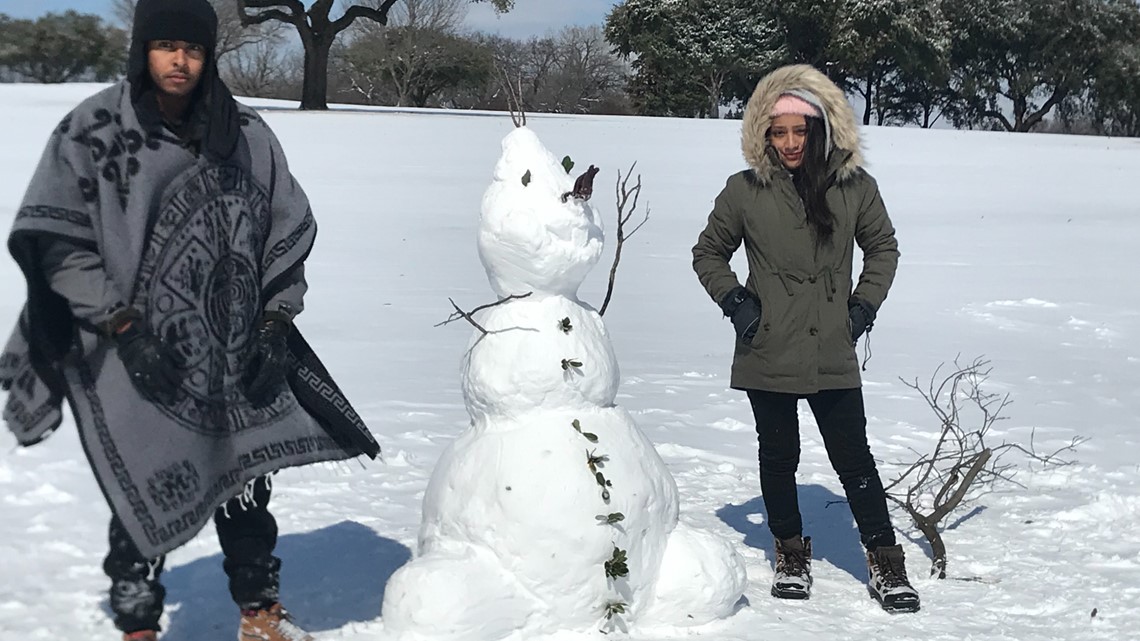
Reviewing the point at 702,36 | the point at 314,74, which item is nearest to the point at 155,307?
the point at 314,74

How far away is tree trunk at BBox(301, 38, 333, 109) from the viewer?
851 inches

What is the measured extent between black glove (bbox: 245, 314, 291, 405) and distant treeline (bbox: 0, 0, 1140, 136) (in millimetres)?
23947

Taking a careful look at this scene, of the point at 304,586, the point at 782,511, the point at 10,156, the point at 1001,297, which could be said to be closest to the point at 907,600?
the point at 782,511

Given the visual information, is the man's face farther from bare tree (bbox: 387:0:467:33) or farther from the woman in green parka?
bare tree (bbox: 387:0:467:33)

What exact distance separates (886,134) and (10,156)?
14.8 m

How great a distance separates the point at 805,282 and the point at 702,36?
80.5 ft

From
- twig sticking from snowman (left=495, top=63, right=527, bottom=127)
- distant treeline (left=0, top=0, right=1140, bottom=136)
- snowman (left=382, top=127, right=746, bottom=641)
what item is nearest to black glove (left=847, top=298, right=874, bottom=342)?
snowman (left=382, top=127, right=746, bottom=641)

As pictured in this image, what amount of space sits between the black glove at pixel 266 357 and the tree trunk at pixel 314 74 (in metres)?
19.9

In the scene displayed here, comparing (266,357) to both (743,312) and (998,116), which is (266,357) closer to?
(743,312)

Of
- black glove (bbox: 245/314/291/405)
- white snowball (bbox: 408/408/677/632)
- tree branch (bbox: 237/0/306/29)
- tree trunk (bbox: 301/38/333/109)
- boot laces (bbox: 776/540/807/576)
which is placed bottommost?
boot laces (bbox: 776/540/807/576)

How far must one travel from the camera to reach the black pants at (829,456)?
3.23 m

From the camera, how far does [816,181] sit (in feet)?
10.3

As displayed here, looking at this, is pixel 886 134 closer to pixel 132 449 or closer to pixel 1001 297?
pixel 1001 297

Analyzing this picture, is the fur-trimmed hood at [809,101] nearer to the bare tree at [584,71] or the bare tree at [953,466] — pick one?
the bare tree at [953,466]
